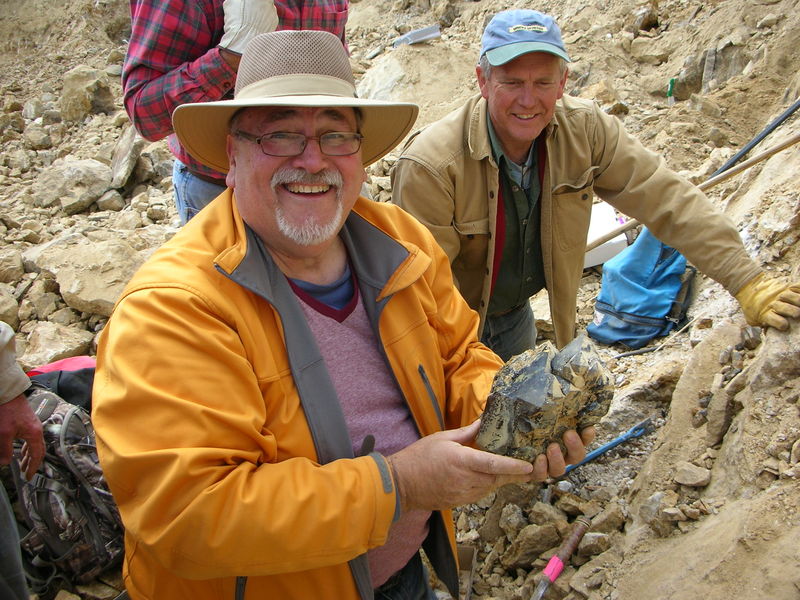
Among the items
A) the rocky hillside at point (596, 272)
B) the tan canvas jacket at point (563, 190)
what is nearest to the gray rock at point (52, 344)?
the rocky hillside at point (596, 272)

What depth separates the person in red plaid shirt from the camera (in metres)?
3.00

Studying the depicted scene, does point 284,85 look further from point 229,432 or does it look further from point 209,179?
point 209,179

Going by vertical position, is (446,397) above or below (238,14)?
below

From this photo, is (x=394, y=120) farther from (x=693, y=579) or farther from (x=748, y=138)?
(x=748, y=138)

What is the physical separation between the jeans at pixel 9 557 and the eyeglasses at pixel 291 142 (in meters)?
1.79

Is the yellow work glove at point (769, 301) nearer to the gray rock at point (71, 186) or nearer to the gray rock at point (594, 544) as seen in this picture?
the gray rock at point (594, 544)

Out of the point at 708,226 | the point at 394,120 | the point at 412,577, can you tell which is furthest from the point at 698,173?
the point at 412,577

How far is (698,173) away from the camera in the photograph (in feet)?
19.4

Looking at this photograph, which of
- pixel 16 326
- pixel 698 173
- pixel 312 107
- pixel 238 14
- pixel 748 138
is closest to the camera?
pixel 312 107

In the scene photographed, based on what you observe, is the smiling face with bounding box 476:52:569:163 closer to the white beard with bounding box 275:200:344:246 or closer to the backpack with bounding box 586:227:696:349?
the white beard with bounding box 275:200:344:246

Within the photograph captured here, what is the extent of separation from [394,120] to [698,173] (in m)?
4.61

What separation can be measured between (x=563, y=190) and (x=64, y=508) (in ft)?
9.86

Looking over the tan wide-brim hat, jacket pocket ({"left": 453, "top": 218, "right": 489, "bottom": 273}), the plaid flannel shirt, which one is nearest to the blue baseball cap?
jacket pocket ({"left": 453, "top": 218, "right": 489, "bottom": 273})

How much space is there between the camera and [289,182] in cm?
202
